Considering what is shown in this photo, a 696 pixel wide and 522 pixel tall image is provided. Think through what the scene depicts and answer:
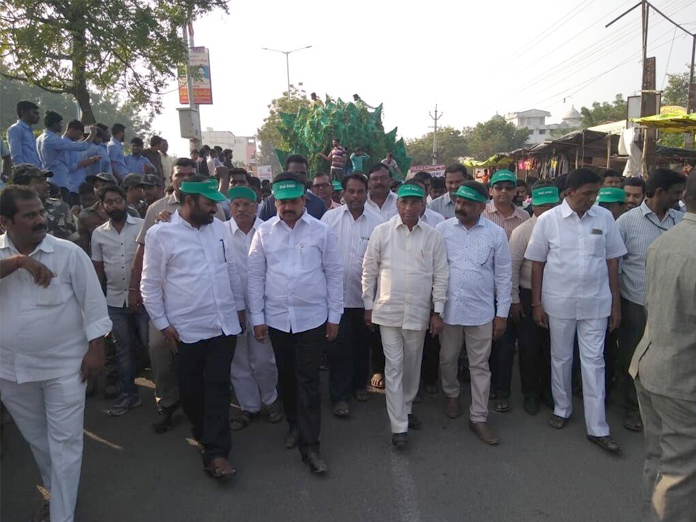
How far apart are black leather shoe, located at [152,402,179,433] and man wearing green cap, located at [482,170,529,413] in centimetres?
288

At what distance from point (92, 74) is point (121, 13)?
140 cm

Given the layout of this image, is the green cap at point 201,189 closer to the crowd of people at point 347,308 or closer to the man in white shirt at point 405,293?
the crowd of people at point 347,308

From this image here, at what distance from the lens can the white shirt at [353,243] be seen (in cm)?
470

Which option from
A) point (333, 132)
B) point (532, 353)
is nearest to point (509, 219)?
point (532, 353)

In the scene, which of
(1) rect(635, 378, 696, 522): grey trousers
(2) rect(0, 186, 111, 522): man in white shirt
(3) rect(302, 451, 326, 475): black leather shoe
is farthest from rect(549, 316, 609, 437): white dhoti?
(2) rect(0, 186, 111, 522): man in white shirt

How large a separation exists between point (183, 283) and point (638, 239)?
12.2ft

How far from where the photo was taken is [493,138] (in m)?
64.2

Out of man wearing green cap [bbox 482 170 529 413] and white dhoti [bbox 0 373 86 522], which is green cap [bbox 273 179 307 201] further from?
man wearing green cap [bbox 482 170 529 413]

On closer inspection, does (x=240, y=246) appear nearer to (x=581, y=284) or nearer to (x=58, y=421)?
(x=58, y=421)

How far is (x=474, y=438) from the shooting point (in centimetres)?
405

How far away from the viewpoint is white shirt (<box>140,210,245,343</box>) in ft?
11.2

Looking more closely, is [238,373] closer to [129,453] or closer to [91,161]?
[129,453]

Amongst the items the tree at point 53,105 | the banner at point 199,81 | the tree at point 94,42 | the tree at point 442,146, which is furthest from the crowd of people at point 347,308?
the tree at point 442,146

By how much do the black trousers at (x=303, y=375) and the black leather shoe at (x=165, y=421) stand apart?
1.08m
